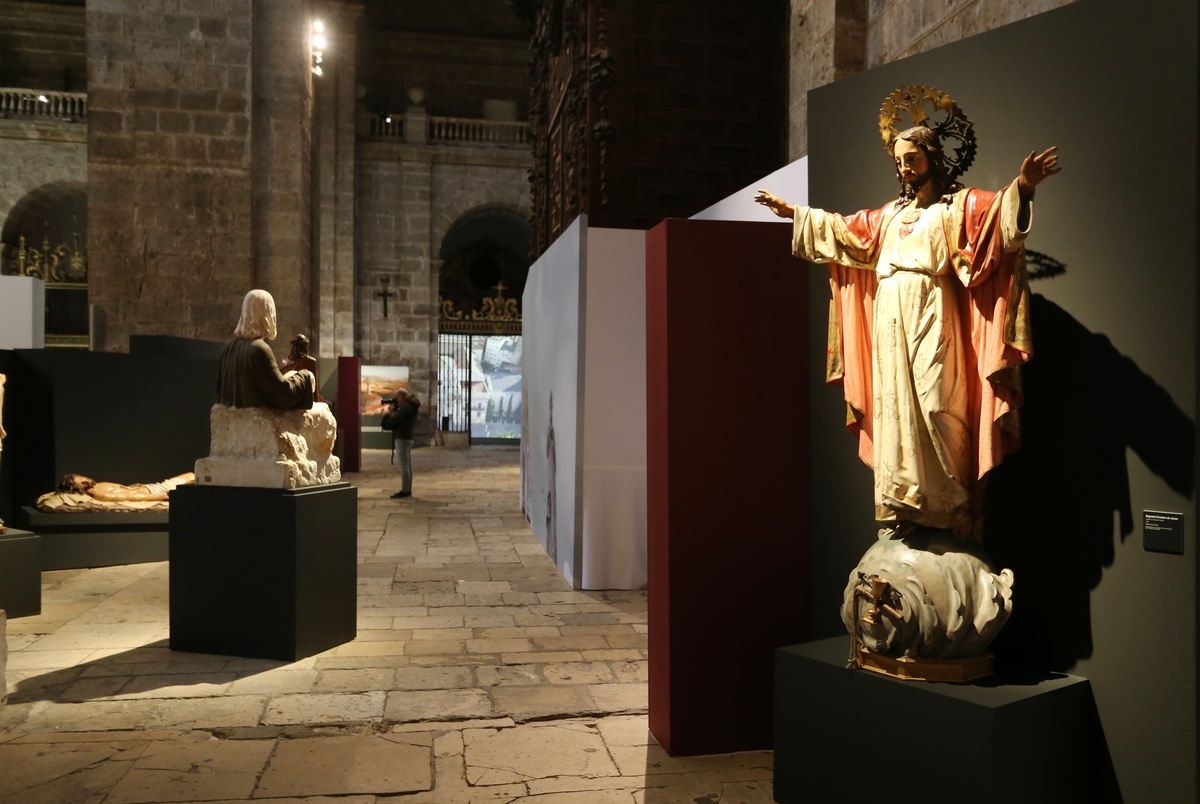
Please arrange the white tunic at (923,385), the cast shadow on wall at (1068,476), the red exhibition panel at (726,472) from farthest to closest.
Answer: the red exhibition panel at (726,472), the white tunic at (923,385), the cast shadow on wall at (1068,476)

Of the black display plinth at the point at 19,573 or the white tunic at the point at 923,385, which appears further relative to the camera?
the black display plinth at the point at 19,573

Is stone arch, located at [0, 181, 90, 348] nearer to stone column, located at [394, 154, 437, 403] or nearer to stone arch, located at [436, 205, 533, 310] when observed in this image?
stone column, located at [394, 154, 437, 403]

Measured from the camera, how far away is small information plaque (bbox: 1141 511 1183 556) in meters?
2.75

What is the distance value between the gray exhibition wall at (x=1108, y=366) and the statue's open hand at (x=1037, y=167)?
35 centimetres

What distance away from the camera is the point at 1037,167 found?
8.88 feet

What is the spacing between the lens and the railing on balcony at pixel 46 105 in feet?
71.0

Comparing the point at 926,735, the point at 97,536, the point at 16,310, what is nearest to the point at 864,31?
the point at 926,735

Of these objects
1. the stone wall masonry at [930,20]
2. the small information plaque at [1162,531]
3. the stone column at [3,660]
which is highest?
the stone wall masonry at [930,20]

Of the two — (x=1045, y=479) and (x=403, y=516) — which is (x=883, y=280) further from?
(x=403, y=516)

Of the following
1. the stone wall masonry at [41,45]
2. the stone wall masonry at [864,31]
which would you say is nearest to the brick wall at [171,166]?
the stone wall masonry at [864,31]

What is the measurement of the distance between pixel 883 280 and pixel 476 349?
2129 centimetres

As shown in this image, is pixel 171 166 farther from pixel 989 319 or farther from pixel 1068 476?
pixel 1068 476

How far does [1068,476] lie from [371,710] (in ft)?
10.4

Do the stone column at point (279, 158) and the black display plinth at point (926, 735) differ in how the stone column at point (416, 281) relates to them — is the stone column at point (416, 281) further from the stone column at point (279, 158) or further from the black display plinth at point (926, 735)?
the black display plinth at point (926, 735)
